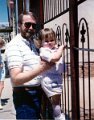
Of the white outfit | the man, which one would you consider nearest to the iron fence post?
the white outfit

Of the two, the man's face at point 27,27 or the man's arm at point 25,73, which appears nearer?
the man's arm at point 25,73

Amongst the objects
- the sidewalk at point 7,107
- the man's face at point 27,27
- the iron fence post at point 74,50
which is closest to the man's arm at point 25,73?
the man's face at point 27,27

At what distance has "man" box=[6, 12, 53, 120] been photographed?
293 cm

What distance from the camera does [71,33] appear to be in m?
3.31

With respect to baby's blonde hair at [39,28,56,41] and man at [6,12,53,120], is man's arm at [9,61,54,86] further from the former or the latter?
baby's blonde hair at [39,28,56,41]

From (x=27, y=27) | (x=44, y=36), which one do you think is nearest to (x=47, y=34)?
(x=44, y=36)

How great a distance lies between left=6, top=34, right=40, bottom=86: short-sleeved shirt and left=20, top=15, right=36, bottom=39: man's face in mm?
45

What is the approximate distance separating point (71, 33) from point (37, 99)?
0.61 metres

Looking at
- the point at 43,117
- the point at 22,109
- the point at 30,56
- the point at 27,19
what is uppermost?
the point at 27,19

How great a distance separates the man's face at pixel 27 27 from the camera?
10.3 ft

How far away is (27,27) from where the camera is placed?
10.3 ft

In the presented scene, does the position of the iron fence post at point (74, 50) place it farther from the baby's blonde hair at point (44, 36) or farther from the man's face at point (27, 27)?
the man's face at point (27, 27)

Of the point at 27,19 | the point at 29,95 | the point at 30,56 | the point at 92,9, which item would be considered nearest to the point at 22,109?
the point at 29,95

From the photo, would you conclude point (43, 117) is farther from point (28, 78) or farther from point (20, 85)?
point (28, 78)
